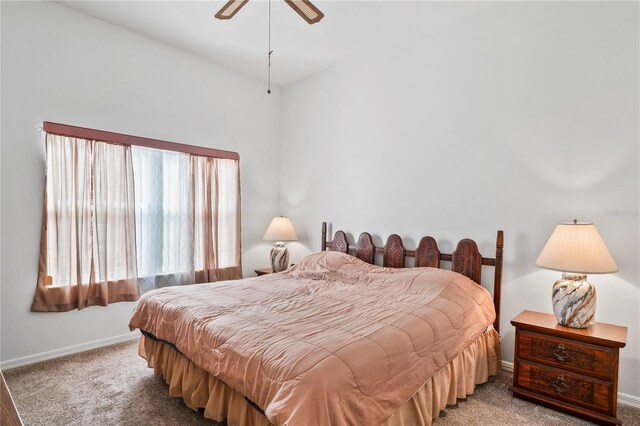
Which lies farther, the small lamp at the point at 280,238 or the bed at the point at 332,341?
the small lamp at the point at 280,238

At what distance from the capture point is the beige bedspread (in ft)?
4.42

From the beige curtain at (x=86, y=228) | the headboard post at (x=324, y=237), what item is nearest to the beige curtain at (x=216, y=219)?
the beige curtain at (x=86, y=228)

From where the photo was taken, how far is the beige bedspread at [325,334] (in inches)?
53.0

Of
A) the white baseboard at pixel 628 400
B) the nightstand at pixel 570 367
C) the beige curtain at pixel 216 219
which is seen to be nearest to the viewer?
the nightstand at pixel 570 367

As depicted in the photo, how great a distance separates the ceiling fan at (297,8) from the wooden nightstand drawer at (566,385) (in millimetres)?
2627

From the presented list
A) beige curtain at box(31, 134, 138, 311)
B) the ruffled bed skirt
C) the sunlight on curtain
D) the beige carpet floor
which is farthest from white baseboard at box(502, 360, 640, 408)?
beige curtain at box(31, 134, 138, 311)

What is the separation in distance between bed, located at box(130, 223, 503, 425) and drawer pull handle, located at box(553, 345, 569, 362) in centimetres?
43

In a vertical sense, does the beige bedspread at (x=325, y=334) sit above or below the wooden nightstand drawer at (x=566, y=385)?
above

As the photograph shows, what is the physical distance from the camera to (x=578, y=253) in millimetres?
2090

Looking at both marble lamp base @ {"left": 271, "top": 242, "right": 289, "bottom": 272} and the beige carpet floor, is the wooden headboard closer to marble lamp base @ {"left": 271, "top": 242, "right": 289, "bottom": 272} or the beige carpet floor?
marble lamp base @ {"left": 271, "top": 242, "right": 289, "bottom": 272}

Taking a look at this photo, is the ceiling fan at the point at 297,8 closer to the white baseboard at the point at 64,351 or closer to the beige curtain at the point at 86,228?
the beige curtain at the point at 86,228

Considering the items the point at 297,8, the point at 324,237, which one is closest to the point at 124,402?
the point at 324,237

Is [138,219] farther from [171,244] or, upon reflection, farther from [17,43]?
[17,43]

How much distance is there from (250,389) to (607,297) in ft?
8.02
